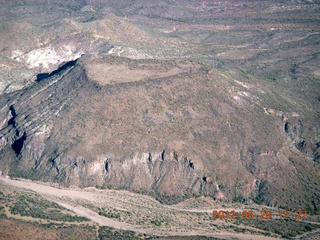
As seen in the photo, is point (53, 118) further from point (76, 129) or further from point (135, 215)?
point (135, 215)

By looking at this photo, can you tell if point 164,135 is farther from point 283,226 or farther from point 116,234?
point 283,226

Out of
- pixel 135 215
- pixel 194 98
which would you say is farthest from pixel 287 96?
pixel 135 215

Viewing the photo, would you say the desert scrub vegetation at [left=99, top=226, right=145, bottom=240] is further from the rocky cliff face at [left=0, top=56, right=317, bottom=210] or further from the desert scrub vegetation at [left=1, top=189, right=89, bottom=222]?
the rocky cliff face at [left=0, top=56, right=317, bottom=210]
